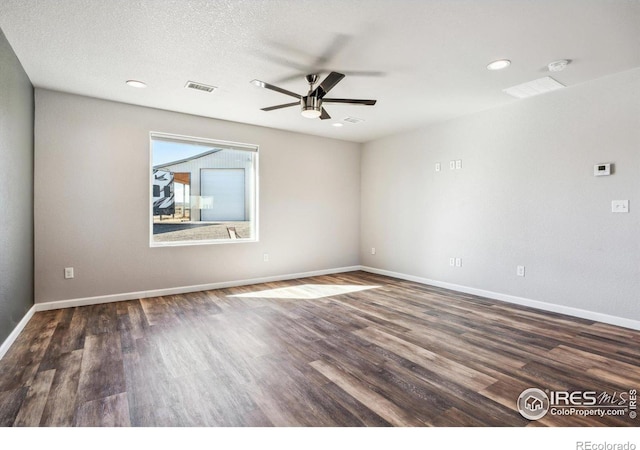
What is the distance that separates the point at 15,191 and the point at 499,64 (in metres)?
4.65

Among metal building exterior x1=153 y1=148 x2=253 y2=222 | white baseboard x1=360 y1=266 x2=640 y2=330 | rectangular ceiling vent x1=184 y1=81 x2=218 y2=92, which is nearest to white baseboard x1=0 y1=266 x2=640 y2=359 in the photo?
white baseboard x1=360 y1=266 x2=640 y2=330

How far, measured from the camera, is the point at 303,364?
239 centimetres

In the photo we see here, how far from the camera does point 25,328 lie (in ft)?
10.2

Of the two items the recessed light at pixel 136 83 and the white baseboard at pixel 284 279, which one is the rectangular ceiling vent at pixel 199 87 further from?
the white baseboard at pixel 284 279

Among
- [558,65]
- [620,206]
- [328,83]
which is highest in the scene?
[558,65]

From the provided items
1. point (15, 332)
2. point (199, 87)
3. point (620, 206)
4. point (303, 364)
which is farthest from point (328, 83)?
point (15, 332)

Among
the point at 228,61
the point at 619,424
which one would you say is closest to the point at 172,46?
the point at 228,61

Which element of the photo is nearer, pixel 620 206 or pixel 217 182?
pixel 620 206

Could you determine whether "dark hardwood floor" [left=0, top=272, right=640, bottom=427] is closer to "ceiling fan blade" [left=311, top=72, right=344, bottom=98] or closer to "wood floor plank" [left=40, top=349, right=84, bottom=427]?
"wood floor plank" [left=40, top=349, right=84, bottom=427]

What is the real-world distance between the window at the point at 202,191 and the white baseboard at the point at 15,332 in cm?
145

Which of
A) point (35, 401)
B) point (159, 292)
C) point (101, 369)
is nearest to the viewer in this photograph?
point (35, 401)

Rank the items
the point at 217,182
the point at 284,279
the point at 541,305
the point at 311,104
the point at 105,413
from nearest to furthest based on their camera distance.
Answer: the point at 105,413
the point at 311,104
the point at 541,305
the point at 217,182
the point at 284,279

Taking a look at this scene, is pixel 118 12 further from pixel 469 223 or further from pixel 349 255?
pixel 349 255

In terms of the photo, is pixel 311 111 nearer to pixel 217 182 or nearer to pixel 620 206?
pixel 217 182
